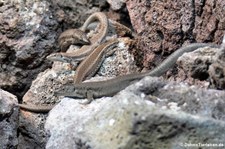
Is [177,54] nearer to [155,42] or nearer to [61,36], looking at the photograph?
[155,42]

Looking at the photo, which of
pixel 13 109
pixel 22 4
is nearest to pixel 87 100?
pixel 13 109

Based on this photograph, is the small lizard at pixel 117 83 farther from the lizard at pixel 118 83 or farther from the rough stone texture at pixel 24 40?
the rough stone texture at pixel 24 40

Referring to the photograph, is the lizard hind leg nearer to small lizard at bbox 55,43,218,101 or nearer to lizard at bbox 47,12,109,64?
small lizard at bbox 55,43,218,101

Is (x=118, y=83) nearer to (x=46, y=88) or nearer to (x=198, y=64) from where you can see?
(x=198, y=64)

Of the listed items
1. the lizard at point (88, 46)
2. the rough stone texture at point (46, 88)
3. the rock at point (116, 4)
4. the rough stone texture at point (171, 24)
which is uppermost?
the rough stone texture at point (171, 24)

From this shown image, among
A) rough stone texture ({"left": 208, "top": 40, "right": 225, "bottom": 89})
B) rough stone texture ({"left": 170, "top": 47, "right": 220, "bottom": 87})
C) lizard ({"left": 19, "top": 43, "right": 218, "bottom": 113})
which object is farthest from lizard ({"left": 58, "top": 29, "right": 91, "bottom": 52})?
rough stone texture ({"left": 208, "top": 40, "right": 225, "bottom": 89})

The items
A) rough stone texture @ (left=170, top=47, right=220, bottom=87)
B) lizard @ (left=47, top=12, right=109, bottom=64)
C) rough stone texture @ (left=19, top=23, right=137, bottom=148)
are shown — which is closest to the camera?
rough stone texture @ (left=170, top=47, right=220, bottom=87)

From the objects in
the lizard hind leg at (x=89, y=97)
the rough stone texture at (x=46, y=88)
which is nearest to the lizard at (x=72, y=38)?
the rough stone texture at (x=46, y=88)
